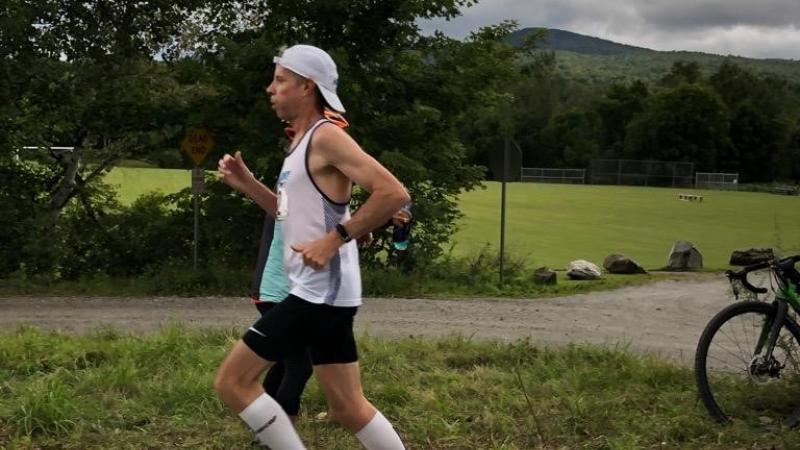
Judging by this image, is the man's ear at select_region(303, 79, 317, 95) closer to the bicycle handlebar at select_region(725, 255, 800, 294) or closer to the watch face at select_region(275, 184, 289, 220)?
the watch face at select_region(275, 184, 289, 220)

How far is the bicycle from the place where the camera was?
486cm

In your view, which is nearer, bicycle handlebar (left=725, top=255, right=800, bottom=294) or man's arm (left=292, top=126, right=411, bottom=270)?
man's arm (left=292, top=126, right=411, bottom=270)

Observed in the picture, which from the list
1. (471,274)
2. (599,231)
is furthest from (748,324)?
(599,231)

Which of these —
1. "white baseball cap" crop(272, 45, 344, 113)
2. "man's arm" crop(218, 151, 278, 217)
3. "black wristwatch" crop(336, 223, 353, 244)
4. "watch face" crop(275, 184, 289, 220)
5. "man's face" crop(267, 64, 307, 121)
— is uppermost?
"white baseball cap" crop(272, 45, 344, 113)

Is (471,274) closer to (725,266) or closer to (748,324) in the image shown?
(725,266)

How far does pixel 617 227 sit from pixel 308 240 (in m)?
28.5

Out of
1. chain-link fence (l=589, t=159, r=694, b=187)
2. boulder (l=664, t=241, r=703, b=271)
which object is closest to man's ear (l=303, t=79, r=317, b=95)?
boulder (l=664, t=241, r=703, b=271)

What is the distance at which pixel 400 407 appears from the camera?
16.3ft

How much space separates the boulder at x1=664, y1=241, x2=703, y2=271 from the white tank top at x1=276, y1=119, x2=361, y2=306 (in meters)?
15.6

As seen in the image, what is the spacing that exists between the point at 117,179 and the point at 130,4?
321 cm

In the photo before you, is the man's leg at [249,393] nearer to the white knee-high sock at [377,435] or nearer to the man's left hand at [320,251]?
the white knee-high sock at [377,435]

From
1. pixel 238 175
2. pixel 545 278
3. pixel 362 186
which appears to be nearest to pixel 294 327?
pixel 362 186

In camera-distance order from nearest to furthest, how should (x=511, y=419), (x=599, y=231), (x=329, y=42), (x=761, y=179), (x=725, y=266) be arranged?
(x=511, y=419) → (x=329, y=42) → (x=725, y=266) → (x=599, y=231) → (x=761, y=179)

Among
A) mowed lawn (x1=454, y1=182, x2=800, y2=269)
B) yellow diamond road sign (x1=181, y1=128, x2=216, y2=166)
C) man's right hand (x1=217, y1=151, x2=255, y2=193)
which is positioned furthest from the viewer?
mowed lawn (x1=454, y1=182, x2=800, y2=269)
